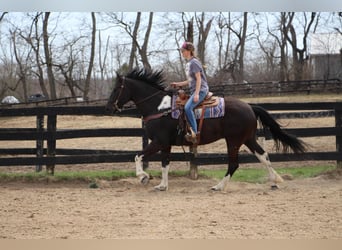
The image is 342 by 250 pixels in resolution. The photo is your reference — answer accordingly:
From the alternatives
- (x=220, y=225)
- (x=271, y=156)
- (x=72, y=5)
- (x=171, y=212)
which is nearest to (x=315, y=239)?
(x=220, y=225)

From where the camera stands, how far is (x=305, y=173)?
5926mm

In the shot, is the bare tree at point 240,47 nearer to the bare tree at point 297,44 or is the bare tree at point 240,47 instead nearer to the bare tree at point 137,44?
the bare tree at point 297,44

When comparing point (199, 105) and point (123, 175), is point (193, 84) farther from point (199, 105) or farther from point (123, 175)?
point (123, 175)

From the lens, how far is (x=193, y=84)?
16.4ft

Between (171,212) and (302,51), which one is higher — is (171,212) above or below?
below

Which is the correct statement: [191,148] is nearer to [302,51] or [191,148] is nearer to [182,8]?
[182,8]

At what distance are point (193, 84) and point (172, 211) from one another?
5.34 feet

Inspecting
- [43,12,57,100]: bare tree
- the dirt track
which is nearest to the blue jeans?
the dirt track

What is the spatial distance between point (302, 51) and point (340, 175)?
2.44m

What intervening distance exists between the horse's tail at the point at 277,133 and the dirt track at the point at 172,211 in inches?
19.5

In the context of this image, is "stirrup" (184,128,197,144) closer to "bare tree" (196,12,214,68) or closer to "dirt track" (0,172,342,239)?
"dirt track" (0,172,342,239)

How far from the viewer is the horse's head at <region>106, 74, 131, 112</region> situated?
5.27m

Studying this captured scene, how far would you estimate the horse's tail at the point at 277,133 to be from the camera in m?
5.39

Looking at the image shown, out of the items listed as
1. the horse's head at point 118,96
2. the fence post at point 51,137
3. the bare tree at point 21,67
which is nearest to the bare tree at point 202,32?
the horse's head at point 118,96
